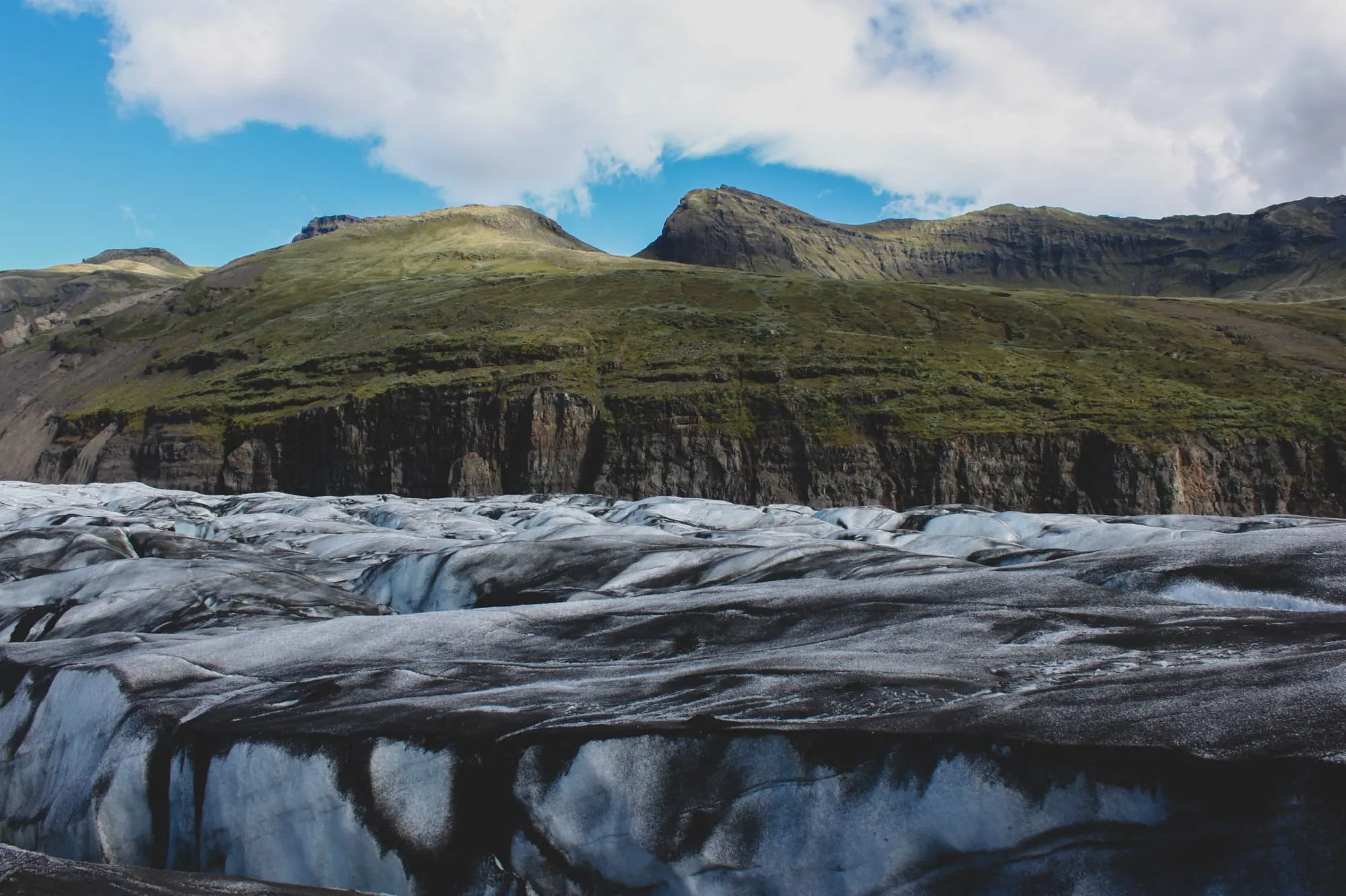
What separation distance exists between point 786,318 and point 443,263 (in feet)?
274

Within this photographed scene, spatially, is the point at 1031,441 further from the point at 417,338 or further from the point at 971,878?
the point at 971,878

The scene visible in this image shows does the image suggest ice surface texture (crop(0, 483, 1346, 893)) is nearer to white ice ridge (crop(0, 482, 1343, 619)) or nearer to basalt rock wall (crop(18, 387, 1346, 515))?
white ice ridge (crop(0, 482, 1343, 619))

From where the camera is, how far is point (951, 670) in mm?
9992

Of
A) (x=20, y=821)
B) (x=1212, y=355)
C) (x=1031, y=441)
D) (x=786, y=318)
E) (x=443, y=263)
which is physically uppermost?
(x=443, y=263)

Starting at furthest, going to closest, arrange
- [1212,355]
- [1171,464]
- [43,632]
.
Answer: [1212,355] < [1171,464] < [43,632]

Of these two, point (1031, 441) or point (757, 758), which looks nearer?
point (757, 758)

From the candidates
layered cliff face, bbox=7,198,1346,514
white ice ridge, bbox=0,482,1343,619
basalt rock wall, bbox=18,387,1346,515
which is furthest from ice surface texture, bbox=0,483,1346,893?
layered cliff face, bbox=7,198,1346,514

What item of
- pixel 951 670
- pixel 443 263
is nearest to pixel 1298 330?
pixel 951 670

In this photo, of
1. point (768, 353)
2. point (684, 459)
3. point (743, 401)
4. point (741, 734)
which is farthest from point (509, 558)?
point (768, 353)

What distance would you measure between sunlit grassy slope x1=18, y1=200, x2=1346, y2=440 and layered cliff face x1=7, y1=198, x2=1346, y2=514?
344mm

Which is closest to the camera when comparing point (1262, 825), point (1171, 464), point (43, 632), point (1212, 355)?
point (1262, 825)

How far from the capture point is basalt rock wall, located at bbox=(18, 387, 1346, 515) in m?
67.9

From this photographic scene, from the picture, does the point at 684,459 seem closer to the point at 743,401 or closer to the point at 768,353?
the point at 743,401

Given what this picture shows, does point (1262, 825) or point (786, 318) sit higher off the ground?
point (786, 318)
